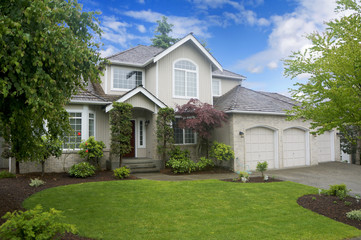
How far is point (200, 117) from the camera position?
1357cm

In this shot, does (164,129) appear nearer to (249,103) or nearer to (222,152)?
(222,152)

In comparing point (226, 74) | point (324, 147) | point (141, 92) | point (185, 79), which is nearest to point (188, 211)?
point (141, 92)

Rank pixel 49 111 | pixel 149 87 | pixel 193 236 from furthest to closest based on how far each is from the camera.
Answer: pixel 149 87
pixel 193 236
pixel 49 111

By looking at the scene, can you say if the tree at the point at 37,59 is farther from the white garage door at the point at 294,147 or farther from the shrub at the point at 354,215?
the white garage door at the point at 294,147

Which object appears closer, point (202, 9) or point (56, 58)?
point (56, 58)

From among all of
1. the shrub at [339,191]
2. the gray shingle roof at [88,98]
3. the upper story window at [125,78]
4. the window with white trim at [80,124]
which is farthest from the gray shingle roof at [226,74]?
the shrub at [339,191]

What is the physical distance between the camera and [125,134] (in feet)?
42.2

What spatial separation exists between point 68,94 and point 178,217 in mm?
3984

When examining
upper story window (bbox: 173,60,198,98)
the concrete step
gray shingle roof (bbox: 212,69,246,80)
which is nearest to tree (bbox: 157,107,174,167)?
the concrete step

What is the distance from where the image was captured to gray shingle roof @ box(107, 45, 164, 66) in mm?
15570

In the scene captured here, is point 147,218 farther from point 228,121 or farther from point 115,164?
point 228,121

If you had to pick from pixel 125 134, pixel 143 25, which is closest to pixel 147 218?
pixel 125 134

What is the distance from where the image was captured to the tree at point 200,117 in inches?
531

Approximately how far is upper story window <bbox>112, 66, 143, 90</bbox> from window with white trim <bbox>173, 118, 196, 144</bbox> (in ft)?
11.8
